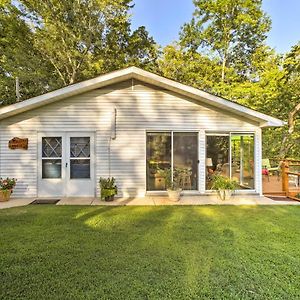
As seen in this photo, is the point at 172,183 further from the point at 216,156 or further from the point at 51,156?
the point at 51,156

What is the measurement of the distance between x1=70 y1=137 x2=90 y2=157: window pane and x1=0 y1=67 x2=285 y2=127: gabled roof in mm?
1330

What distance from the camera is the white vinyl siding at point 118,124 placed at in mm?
8422

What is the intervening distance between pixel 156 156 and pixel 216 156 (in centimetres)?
189

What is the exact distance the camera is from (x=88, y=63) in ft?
56.8

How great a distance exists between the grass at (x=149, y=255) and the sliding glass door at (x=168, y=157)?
7.83 feet

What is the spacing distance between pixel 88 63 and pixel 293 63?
1198 centimetres

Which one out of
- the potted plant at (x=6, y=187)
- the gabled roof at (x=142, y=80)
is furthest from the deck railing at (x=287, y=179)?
the potted plant at (x=6, y=187)

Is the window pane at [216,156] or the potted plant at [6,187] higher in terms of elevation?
the window pane at [216,156]

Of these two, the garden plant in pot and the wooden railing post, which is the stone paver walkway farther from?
the wooden railing post

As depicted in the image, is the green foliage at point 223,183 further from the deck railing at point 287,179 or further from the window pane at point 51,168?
the window pane at point 51,168

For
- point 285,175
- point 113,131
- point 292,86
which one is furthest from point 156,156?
point 292,86

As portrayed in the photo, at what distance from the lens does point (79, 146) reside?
8.57 meters

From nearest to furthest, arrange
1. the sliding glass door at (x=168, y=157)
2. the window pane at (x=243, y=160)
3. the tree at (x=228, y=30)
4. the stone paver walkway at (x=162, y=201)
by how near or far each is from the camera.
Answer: the stone paver walkway at (x=162, y=201) → the sliding glass door at (x=168, y=157) → the window pane at (x=243, y=160) → the tree at (x=228, y=30)

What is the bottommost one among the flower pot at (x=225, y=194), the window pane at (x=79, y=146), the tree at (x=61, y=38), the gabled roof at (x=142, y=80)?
the flower pot at (x=225, y=194)
